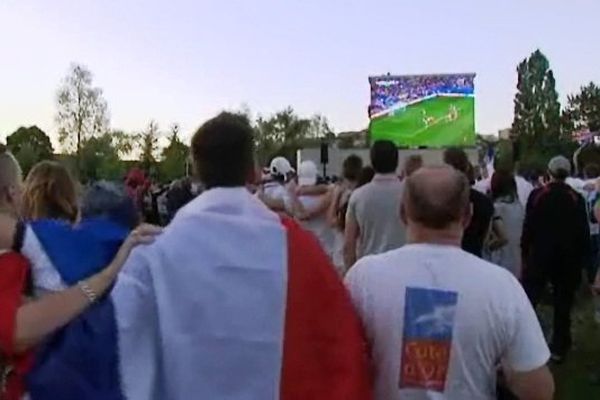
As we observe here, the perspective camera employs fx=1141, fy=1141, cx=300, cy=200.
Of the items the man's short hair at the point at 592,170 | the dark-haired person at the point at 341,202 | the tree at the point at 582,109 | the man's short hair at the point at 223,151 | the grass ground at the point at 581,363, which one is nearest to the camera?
the man's short hair at the point at 223,151

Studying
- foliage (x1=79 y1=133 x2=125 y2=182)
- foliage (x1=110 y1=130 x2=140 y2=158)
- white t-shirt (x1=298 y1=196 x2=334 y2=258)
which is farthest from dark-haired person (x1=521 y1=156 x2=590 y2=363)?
foliage (x1=110 y1=130 x2=140 y2=158)

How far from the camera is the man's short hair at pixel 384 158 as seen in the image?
23.5 ft

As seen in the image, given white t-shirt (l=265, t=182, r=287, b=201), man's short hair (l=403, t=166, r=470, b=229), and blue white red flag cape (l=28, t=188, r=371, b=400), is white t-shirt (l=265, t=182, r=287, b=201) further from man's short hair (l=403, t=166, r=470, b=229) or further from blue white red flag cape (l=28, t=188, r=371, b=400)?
blue white red flag cape (l=28, t=188, r=371, b=400)

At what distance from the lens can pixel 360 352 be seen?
3.18m

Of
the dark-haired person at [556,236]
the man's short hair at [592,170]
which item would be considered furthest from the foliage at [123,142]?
the dark-haired person at [556,236]

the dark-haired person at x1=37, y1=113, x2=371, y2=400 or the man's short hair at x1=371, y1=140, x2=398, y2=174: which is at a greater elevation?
the man's short hair at x1=371, y1=140, x2=398, y2=174

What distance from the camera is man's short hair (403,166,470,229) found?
10.8 ft

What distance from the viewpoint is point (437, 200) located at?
10.8 feet

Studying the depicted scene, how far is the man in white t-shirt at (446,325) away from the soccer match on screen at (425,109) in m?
39.1

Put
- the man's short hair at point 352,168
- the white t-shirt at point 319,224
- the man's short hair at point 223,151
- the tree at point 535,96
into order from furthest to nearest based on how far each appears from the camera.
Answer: the tree at point 535,96
the man's short hair at point 352,168
the white t-shirt at point 319,224
the man's short hair at point 223,151

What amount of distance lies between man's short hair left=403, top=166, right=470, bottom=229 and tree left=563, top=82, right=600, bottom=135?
62083 mm

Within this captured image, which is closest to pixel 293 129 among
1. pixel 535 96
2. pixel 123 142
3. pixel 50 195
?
pixel 123 142

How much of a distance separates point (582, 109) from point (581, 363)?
198 ft

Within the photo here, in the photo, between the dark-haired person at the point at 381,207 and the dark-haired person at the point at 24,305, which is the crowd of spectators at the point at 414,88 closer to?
the dark-haired person at the point at 381,207
